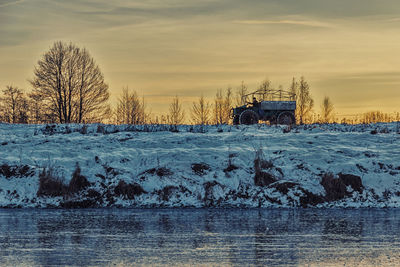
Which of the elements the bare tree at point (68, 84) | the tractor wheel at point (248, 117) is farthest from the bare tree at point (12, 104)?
the tractor wheel at point (248, 117)

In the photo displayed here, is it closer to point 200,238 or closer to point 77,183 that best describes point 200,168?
point 77,183

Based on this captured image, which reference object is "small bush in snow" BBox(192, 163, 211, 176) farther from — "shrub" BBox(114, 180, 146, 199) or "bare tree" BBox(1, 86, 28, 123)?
"bare tree" BBox(1, 86, 28, 123)

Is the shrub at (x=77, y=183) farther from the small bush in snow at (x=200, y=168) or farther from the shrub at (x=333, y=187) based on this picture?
the shrub at (x=333, y=187)

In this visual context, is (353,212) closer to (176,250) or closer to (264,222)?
(264,222)

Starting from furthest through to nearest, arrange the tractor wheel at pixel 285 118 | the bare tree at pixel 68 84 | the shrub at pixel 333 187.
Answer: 1. the bare tree at pixel 68 84
2. the tractor wheel at pixel 285 118
3. the shrub at pixel 333 187

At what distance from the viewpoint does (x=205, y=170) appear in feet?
52.2

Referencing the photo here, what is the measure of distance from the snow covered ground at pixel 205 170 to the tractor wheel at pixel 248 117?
10548 millimetres

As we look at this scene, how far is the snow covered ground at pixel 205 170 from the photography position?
47.2 ft

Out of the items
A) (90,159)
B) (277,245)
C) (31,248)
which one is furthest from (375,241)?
(90,159)

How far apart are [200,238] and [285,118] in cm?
2335

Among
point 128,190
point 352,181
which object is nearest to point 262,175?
point 352,181

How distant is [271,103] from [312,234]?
75.2ft

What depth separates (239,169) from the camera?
52.2 ft

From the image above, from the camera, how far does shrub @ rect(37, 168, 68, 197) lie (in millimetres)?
14773
